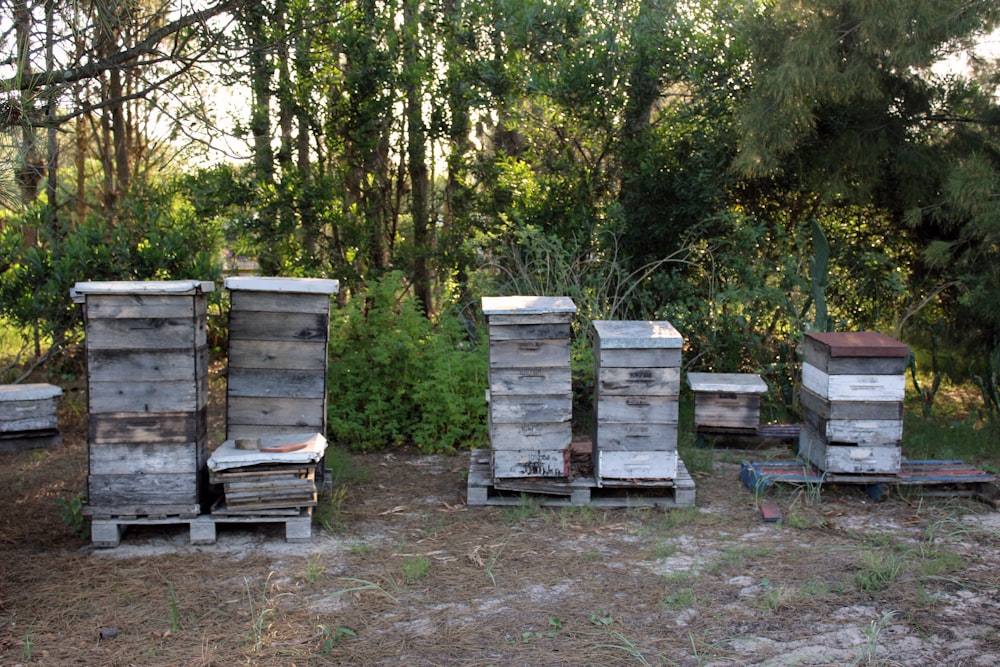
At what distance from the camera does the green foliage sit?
6430 mm

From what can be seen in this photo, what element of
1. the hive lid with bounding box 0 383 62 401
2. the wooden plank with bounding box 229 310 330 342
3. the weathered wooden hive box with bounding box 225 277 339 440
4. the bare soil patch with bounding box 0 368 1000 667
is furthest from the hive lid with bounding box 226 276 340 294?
the hive lid with bounding box 0 383 62 401

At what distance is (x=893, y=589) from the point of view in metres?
3.92

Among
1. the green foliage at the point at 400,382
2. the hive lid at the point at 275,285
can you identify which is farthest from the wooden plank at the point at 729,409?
the hive lid at the point at 275,285

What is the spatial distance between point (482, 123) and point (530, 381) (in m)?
5.82

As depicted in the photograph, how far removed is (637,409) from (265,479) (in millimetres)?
2070

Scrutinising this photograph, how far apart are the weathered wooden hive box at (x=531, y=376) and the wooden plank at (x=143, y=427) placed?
1626mm

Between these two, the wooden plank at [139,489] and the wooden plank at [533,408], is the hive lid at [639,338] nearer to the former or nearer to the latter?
the wooden plank at [533,408]

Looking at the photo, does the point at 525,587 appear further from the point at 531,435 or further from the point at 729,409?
the point at 729,409

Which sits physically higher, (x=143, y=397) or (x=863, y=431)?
(x=143, y=397)

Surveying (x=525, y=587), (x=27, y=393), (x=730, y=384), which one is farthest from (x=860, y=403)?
(x=27, y=393)

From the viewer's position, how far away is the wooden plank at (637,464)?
16.5ft

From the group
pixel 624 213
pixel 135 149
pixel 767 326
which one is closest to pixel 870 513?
pixel 767 326

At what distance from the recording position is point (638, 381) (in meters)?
4.98

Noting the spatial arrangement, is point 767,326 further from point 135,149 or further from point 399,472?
point 135,149
